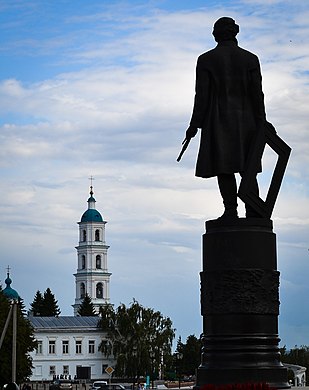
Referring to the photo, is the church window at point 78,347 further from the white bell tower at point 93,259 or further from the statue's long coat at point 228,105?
the statue's long coat at point 228,105

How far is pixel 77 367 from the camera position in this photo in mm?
97562

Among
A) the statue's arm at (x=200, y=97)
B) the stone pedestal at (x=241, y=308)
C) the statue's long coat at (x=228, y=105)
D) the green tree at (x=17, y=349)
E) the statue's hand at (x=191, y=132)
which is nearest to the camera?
the stone pedestal at (x=241, y=308)

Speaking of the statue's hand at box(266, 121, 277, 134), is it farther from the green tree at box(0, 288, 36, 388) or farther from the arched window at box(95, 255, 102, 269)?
the arched window at box(95, 255, 102, 269)

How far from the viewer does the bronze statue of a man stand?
38.9ft

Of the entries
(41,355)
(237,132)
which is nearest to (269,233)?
(237,132)

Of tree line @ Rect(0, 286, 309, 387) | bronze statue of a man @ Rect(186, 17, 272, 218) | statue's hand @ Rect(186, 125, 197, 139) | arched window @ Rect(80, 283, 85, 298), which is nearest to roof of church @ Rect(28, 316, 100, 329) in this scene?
tree line @ Rect(0, 286, 309, 387)

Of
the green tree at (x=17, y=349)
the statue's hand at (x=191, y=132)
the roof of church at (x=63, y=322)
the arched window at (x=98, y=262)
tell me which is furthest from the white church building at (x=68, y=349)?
the statue's hand at (x=191, y=132)

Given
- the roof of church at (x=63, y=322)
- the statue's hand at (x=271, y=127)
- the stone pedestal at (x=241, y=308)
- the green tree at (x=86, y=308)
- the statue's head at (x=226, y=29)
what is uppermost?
the green tree at (x=86, y=308)

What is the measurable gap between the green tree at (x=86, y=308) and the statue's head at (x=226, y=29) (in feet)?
345

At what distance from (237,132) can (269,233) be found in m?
1.21

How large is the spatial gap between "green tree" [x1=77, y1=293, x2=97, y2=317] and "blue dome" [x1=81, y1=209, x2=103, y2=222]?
10.5m

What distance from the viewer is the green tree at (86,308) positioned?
11625 cm

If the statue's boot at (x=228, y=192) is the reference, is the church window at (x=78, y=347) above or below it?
above

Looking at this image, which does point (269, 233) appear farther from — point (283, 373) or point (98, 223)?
point (98, 223)
